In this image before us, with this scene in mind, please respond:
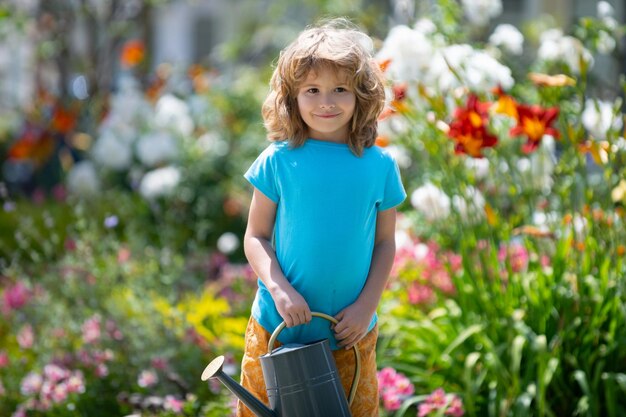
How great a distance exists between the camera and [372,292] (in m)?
2.32

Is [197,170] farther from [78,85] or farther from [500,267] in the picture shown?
[78,85]

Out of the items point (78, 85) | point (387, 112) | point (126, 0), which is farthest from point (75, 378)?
point (78, 85)

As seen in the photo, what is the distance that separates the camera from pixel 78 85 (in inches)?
447

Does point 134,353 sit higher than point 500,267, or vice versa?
point 500,267

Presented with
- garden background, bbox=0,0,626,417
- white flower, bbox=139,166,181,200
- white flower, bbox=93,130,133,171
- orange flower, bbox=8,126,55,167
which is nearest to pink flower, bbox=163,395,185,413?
garden background, bbox=0,0,626,417

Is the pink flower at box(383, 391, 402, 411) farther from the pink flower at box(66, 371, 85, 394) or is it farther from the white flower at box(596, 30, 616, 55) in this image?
the white flower at box(596, 30, 616, 55)

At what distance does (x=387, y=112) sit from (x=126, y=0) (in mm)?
6966

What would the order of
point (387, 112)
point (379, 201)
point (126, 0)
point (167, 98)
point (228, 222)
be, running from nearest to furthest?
point (379, 201) < point (387, 112) < point (228, 222) < point (167, 98) < point (126, 0)

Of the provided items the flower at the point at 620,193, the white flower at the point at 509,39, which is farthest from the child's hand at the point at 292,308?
the white flower at the point at 509,39

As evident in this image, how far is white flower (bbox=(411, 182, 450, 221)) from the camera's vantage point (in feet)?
12.4

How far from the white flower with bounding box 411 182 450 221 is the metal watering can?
1645 mm

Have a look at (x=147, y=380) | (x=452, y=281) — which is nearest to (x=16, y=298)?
(x=147, y=380)

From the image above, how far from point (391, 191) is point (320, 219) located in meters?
0.22

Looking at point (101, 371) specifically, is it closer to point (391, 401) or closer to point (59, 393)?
point (59, 393)
